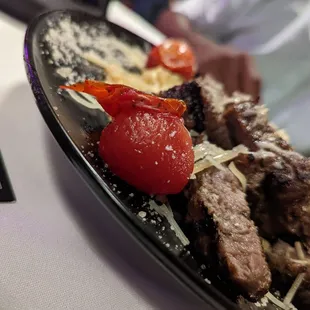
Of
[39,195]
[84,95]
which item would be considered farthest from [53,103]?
[39,195]

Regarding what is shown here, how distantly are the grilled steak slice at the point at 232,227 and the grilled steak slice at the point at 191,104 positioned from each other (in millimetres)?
279

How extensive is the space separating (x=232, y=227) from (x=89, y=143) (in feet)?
1.59

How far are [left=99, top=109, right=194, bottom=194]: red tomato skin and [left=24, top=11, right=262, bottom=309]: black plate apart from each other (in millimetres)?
39

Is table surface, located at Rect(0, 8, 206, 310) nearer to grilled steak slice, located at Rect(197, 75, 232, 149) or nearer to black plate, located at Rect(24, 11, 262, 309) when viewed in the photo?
black plate, located at Rect(24, 11, 262, 309)

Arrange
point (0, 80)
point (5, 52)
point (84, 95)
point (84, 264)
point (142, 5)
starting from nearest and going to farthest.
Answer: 1. point (84, 264)
2. point (84, 95)
3. point (0, 80)
4. point (5, 52)
5. point (142, 5)

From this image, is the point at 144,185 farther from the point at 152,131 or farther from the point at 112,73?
the point at 112,73

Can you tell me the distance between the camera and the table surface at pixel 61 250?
123 centimetres

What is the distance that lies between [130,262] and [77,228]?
0.64ft

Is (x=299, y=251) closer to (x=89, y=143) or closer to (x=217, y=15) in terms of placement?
(x=89, y=143)

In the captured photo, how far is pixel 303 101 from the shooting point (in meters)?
4.15

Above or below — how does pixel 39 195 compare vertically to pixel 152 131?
below

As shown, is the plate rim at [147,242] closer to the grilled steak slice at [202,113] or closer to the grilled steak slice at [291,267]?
the grilled steak slice at [291,267]

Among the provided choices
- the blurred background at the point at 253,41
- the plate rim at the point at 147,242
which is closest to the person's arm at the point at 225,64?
the blurred background at the point at 253,41

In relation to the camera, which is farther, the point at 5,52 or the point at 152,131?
the point at 5,52
